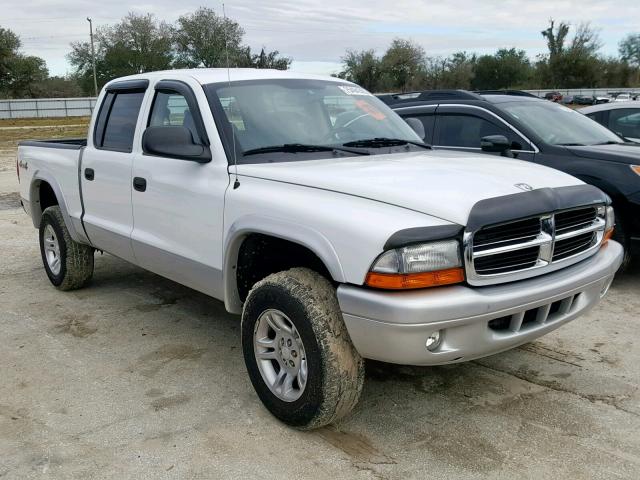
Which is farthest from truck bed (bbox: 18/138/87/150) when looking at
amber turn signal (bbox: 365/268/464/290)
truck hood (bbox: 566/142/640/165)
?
truck hood (bbox: 566/142/640/165)

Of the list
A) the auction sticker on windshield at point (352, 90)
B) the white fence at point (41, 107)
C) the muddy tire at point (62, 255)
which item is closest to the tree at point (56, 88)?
the white fence at point (41, 107)

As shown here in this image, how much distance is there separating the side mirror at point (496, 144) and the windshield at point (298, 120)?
1.77 metres

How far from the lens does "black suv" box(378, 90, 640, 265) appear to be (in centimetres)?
565

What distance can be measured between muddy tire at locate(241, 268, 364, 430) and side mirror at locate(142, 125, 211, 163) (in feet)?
3.09

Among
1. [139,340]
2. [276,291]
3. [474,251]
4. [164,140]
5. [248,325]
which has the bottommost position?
[139,340]

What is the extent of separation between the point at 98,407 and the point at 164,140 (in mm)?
1555

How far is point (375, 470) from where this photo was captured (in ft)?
9.75

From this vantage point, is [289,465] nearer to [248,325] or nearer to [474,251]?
[248,325]

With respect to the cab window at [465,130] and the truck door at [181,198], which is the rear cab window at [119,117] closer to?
the truck door at [181,198]

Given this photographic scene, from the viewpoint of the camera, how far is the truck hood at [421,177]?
2.94 m

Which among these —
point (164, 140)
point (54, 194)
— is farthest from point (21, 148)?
point (164, 140)

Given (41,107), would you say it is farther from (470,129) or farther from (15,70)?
(470,129)

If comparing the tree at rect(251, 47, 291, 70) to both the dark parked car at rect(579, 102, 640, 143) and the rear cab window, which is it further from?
the dark parked car at rect(579, 102, 640, 143)

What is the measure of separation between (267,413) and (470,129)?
4.33 meters
